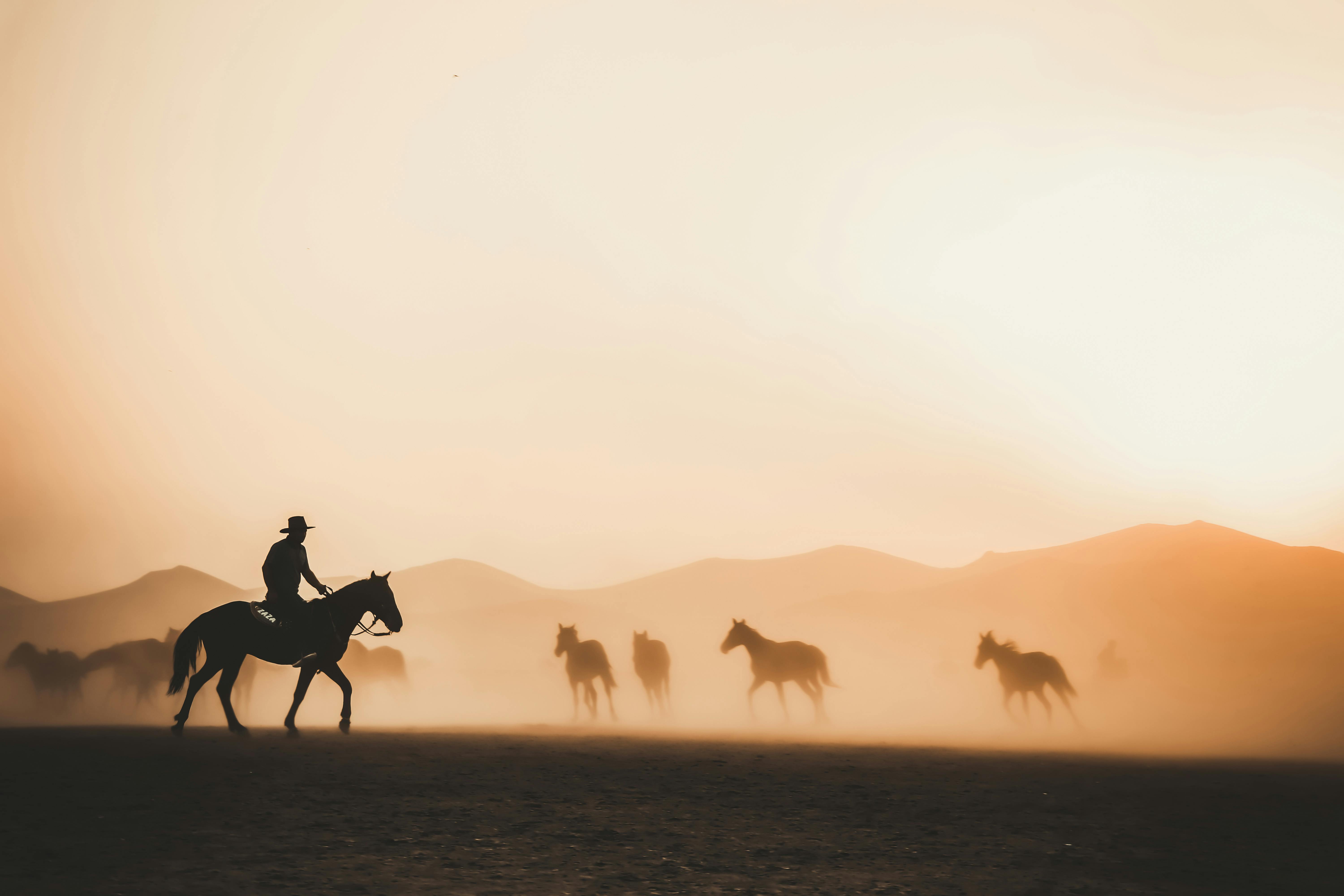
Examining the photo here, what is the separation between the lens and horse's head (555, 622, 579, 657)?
87.5 feet

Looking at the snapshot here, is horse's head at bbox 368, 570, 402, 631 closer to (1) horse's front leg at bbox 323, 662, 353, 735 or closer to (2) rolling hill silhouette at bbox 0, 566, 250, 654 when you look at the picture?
(1) horse's front leg at bbox 323, 662, 353, 735

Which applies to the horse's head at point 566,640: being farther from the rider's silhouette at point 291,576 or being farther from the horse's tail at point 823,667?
the rider's silhouette at point 291,576

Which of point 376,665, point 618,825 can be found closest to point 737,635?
point 376,665

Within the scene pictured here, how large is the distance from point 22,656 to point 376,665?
10.8m

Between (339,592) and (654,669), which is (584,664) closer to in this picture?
(654,669)

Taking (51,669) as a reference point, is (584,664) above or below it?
below

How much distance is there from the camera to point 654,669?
28.2 metres

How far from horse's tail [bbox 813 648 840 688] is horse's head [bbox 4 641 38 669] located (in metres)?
24.5

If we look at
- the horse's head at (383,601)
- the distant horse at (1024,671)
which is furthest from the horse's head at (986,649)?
the horse's head at (383,601)

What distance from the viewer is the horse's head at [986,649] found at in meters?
25.5

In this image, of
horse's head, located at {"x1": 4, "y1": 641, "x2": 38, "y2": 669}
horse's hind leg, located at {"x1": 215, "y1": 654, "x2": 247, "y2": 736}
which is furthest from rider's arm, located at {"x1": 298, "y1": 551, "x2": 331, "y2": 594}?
horse's head, located at {"x1": 4, "y1": 641, "x2": 38, "y2": 669}

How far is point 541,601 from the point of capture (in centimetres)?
8494

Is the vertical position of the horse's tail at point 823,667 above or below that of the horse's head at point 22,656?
below

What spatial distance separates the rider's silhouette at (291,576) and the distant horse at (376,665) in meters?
19.4
